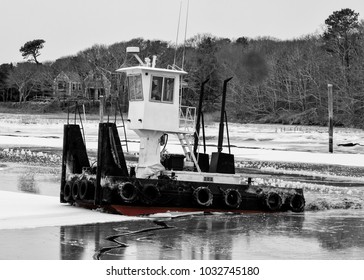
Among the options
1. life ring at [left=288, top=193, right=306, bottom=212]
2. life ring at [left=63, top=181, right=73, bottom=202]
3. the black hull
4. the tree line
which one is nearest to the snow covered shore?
life ring at [left=63, top=181, right=73, bottom=202]

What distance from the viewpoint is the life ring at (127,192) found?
1891 cm

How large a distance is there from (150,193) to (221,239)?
3.73 m

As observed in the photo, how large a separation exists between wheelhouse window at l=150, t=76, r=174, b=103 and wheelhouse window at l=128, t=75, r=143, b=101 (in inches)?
10.9

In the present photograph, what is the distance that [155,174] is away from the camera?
789 inches

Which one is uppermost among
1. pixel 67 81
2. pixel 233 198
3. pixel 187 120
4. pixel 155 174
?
pixel 67 81

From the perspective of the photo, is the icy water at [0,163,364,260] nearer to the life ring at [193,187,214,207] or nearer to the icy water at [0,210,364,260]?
the icy water at [0,210,364,260]

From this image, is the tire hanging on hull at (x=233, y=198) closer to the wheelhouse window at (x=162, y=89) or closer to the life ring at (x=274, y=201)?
the life ring at (x=274, y=201)

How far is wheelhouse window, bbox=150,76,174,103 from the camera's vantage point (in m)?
19.9

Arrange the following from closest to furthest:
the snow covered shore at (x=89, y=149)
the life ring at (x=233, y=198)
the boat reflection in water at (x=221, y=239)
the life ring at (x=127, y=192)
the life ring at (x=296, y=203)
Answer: the boat reflection in water at (x=221, y=239) < the snow covered shore at (x=89, y=149) < the life ring at (x=127, y=192) < the life ring at (x=233, y=198) < the life ring at (x=296, y=203)

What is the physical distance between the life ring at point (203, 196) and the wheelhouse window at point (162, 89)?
214cm

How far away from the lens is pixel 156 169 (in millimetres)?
20156

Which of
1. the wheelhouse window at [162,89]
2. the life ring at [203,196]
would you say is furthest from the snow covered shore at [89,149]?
the wheelhouse window at [162,89]

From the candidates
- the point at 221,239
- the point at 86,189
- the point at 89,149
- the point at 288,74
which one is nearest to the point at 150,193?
the point at 86,189

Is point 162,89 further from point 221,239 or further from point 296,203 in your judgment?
point 221,239
